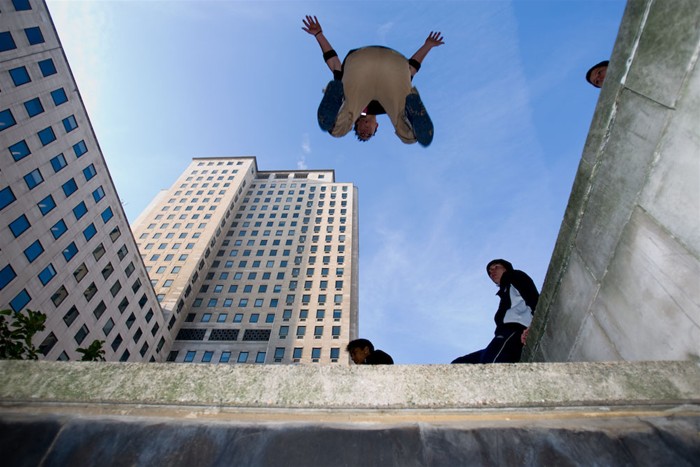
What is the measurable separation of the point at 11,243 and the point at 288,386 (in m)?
31.3

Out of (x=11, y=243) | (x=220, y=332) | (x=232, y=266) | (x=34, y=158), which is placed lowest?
(x=220, y=332)

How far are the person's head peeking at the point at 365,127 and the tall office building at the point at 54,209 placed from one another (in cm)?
2838

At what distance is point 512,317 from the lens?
4.25 m

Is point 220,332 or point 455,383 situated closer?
point 455,383

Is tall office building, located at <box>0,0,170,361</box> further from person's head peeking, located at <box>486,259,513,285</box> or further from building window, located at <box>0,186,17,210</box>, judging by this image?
person's head peeking, located at <box>486,259,513,285</box>

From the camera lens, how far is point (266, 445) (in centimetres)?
175

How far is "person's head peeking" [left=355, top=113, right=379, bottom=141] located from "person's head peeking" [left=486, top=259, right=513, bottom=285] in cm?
295

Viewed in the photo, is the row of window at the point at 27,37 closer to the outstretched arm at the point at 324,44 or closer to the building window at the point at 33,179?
the building window at the point at 33,179

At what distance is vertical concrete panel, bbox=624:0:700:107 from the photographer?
1.92 metres

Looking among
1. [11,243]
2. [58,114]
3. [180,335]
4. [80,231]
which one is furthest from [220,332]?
[58,114]

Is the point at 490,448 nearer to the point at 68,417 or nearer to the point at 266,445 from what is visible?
the point at 266,445

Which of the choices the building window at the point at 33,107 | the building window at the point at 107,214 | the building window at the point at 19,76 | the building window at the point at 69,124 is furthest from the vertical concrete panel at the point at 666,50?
the building window at the point at 107,214

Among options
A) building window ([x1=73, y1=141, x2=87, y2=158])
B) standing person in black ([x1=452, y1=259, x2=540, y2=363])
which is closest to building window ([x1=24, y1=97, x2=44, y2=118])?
building window ([x1=73, y1=141, x2=87, y2=158])

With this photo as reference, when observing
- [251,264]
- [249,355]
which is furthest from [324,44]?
[251,264]
